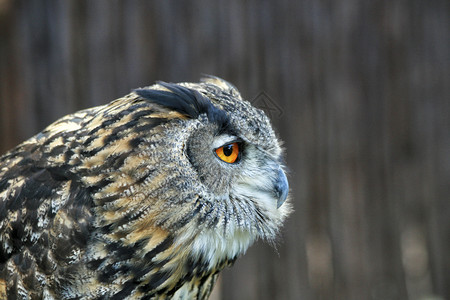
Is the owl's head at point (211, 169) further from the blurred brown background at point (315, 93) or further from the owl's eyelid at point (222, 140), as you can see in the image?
the blurred brown background at point (315, 93)

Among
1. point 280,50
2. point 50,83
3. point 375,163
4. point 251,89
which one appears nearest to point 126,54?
point 50,83

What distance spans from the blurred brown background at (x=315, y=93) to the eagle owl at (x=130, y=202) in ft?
5.02

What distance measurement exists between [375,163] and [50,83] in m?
2.68

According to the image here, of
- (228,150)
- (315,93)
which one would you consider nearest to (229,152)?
(228,150)

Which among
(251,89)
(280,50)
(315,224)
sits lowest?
(315,224)

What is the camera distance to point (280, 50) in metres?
3.68

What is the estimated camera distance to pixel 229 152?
1.83 m

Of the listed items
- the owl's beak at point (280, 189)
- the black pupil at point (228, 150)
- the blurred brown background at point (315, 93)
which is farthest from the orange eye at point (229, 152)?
the blurred brown background at point (315, 93)

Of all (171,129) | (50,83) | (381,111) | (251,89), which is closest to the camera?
(171,129)

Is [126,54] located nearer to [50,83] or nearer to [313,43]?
[50,83]

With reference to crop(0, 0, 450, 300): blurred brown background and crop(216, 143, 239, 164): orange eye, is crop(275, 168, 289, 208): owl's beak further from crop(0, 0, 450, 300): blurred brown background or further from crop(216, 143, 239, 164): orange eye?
crop(0, 0, 450, 300): blurred brown background

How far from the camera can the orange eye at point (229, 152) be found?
1.79m

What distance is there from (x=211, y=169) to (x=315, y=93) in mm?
2290

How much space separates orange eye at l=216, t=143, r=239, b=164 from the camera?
1.79 m
